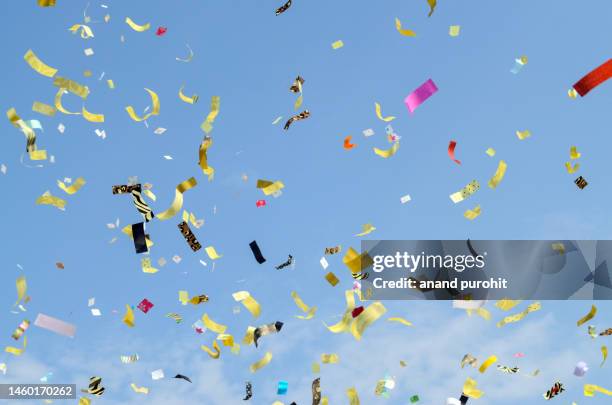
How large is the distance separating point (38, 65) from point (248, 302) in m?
5.11

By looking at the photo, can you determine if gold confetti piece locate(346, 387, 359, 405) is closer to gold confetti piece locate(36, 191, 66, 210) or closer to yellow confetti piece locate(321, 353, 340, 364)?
yellow confetti piece locate(321, 353, 340, 364)

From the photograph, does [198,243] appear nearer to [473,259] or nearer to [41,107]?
[41,107]

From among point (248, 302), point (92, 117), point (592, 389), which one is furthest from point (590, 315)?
point (92, 117)

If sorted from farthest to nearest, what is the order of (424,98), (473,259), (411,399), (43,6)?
(473,259), (411,399), (424,98), (43,6)

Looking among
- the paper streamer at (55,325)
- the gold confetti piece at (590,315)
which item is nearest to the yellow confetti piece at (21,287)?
the paper streamer at (55,325)

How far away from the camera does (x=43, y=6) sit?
37.7ft

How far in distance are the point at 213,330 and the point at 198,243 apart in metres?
1.49

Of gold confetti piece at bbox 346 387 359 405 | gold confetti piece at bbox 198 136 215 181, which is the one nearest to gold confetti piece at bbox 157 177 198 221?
gold confetti piece at bbox 198 136 215 181

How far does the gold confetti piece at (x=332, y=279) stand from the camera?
12.4 meters

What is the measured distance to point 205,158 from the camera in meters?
12.3

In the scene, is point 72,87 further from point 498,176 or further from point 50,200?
point 498,176

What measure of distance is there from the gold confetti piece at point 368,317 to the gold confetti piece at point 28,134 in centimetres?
581

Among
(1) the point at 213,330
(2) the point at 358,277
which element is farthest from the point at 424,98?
(1) the point at 213,330

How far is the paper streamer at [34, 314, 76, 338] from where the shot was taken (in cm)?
1253
